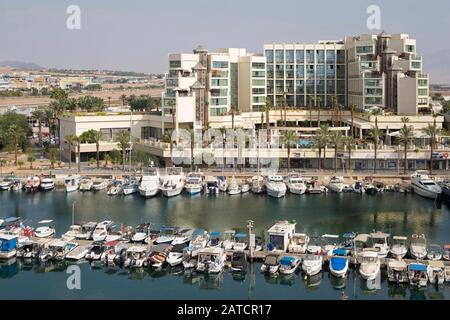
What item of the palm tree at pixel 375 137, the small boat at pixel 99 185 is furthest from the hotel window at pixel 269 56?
the small boat at pixel 99 185

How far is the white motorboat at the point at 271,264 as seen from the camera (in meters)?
26.7

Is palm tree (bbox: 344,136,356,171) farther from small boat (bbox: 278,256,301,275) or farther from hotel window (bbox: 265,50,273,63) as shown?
small boat (bbox: 278,256,301,275)

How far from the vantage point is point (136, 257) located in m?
28.2

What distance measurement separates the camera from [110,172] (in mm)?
51844

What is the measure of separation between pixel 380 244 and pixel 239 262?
22.9ft

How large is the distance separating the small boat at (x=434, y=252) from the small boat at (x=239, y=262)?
8.25m

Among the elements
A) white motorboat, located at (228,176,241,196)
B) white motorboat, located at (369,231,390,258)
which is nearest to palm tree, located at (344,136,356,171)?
white motorboat, located at (228,176,241,196)

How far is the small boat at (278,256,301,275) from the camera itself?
2667cm

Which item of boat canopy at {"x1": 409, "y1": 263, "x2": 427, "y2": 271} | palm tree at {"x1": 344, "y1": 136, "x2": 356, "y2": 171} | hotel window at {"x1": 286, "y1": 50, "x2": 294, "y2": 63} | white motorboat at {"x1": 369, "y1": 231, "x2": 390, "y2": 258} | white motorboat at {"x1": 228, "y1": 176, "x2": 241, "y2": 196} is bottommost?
boat canopy at {"x1": 409, "y1": 263, "x2": 427, "y2": 271}

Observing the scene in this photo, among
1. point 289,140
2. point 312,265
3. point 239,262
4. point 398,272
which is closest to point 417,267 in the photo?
point 398,272

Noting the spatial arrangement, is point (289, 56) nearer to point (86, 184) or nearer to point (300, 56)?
point (300, 56)

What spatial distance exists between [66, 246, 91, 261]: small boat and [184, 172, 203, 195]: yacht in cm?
1677
